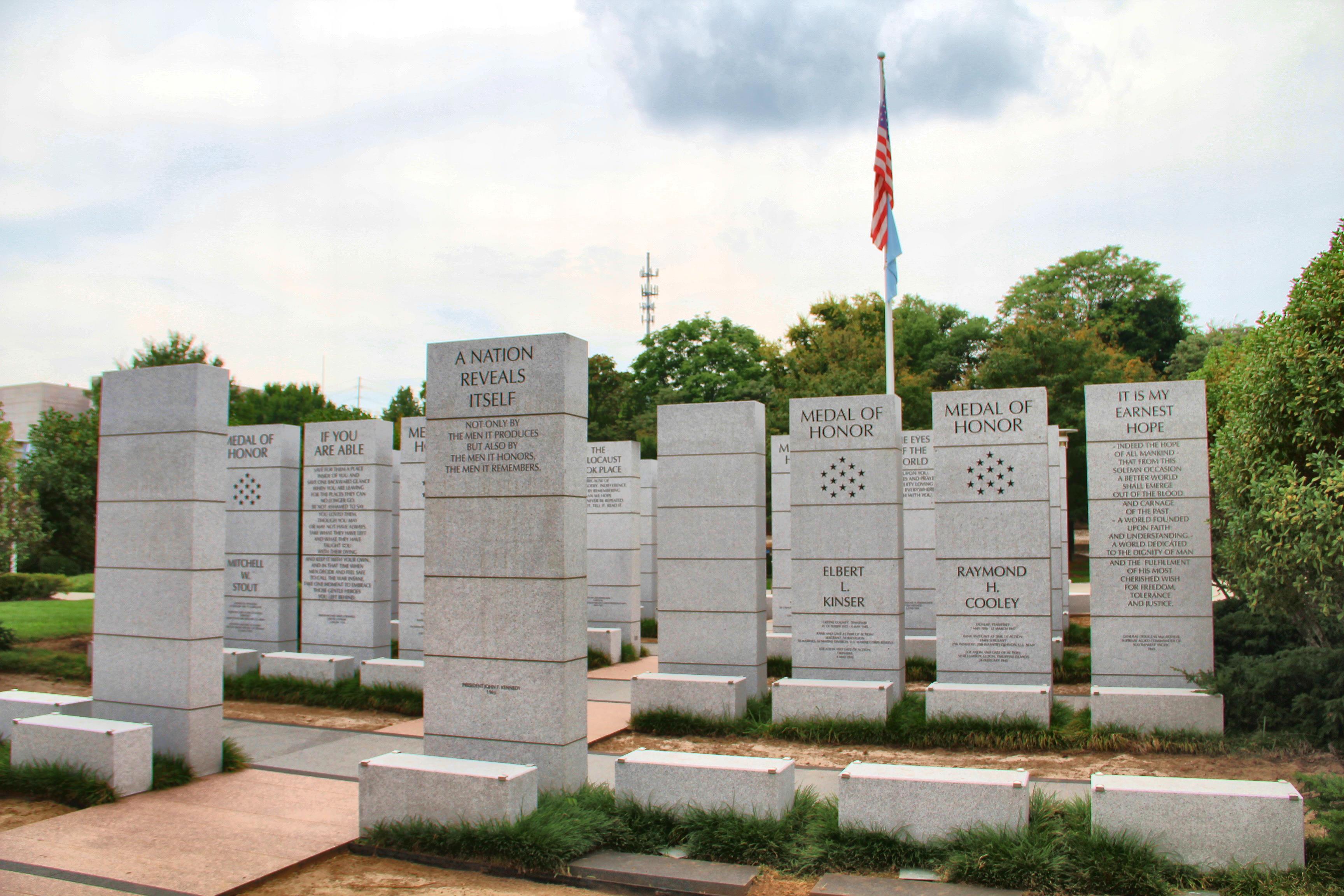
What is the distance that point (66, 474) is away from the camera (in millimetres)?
24109

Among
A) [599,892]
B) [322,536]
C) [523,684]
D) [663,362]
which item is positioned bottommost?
[599,892]

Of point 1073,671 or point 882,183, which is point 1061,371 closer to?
point 882,183

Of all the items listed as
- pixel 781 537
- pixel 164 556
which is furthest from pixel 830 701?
pixel 781 537

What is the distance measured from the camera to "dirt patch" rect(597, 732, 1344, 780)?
812 centimetres

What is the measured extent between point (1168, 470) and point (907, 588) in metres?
6.32

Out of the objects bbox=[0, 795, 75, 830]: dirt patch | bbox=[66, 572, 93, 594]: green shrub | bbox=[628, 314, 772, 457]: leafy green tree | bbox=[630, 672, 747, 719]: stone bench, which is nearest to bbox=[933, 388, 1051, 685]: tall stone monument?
bbox=[630, 672, 747, 719]: stone bench

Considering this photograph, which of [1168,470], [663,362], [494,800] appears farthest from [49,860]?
[663,362]

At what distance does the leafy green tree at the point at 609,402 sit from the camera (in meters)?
43.4

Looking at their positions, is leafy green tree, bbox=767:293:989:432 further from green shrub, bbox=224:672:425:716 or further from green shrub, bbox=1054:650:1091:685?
green shrub, bbox=224:672:425:716

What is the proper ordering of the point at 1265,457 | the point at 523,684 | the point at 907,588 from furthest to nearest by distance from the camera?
1. the point at 907,588
2. the point at 1265,457
3. the point at 523,684

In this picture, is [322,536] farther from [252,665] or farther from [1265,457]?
[1265,457]

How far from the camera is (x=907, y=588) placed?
52.7 ft

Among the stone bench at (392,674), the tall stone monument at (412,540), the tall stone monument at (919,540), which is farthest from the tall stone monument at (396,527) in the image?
the tall stone monument at (919,540)

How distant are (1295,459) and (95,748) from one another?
406 inches
